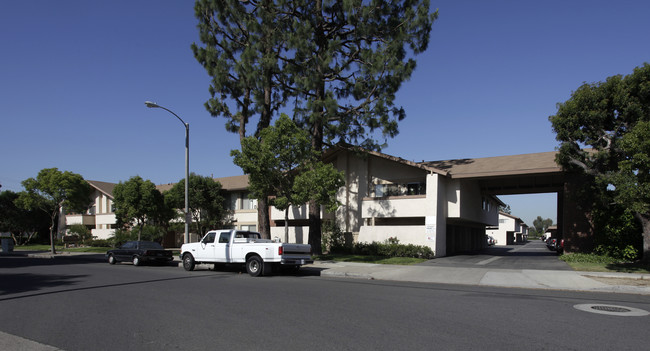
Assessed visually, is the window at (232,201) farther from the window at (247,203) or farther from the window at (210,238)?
the window at (210,238)

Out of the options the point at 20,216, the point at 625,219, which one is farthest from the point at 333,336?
the point at 20,216

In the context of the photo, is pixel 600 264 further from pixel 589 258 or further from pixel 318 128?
pixel 318 128

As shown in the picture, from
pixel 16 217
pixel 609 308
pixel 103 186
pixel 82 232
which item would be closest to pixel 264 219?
pixel 609 308

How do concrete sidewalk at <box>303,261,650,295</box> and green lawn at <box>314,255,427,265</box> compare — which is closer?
concrete sidewalk at <box>303,261,650,295</box>

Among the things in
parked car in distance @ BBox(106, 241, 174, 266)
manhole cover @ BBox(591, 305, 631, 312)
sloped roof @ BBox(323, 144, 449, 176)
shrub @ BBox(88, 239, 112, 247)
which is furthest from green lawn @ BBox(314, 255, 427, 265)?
shrub @ BBox(88, 239, 112, 247)

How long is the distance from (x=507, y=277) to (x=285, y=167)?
11.4 metres

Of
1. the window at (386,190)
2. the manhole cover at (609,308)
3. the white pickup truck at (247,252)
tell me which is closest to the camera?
the manhole cover at (609,308)

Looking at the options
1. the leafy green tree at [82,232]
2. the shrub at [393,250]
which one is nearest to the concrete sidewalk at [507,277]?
the shrub at [393,250]

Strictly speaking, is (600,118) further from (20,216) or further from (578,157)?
(20,216)

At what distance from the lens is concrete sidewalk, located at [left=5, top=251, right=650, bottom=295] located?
13.2 metres

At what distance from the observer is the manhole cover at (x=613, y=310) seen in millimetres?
8748

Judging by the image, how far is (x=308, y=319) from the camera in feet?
26.3

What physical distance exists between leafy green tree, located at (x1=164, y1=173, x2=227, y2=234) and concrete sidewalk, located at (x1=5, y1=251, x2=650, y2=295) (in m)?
17.1

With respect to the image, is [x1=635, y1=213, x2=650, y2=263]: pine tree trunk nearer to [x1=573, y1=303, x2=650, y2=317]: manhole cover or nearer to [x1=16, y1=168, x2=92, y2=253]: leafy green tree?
[x1=573, y1=303, x2=650, y2=317]: manhole cover
